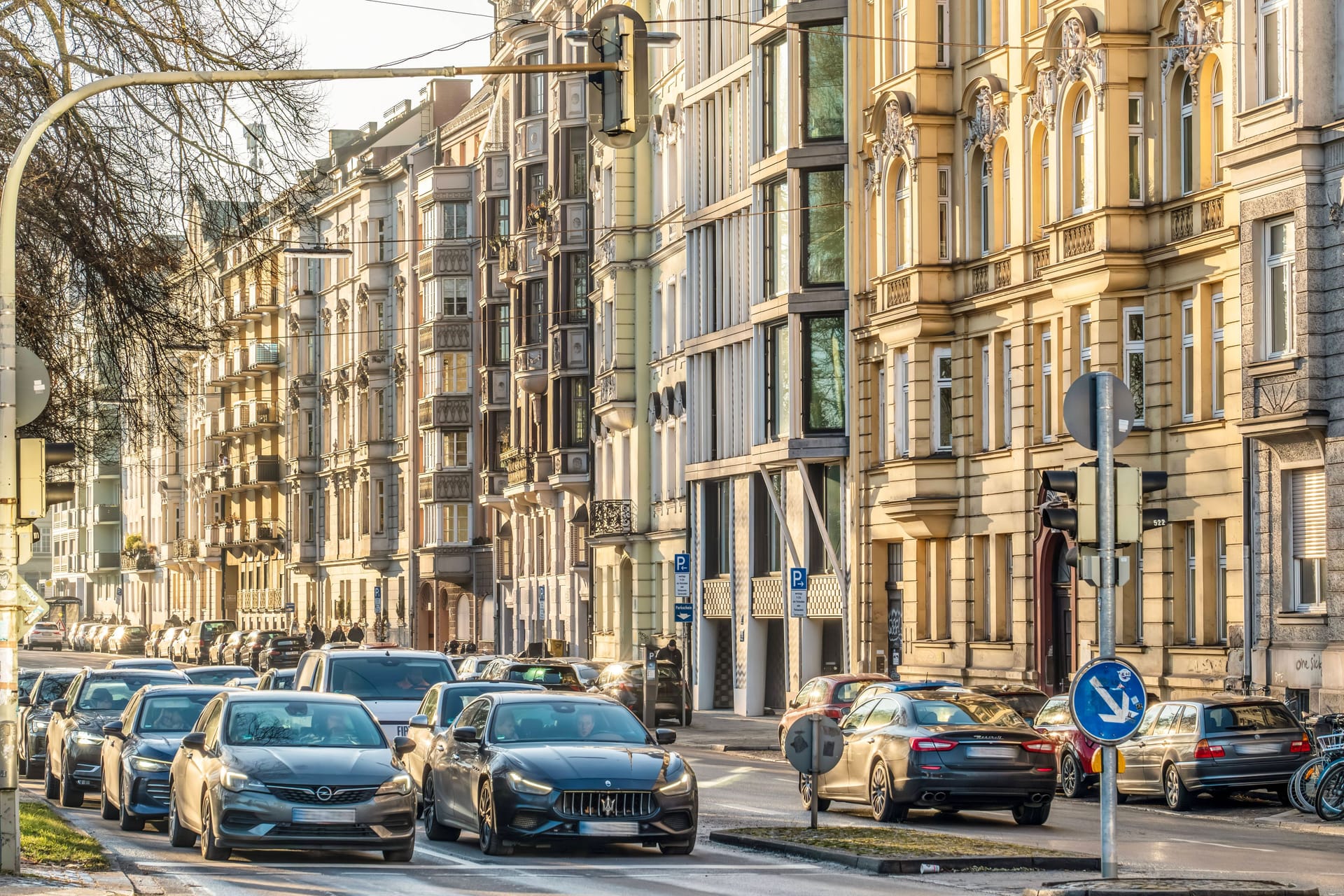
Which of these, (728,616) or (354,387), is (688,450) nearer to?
(728,616)

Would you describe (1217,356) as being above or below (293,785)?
above

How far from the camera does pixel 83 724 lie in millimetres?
28938

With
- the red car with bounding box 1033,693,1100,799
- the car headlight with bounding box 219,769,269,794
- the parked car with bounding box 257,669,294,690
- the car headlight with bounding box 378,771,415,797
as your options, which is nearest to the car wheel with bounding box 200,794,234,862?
the car headlight with bounding box 219,769,269,794

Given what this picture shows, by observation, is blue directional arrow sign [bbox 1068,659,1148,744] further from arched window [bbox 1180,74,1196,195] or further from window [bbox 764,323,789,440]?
window [bbox 764,323,789,440]

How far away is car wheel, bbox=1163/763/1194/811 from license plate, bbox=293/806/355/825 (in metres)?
12.8

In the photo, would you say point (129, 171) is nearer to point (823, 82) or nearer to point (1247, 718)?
point (1247, 718)

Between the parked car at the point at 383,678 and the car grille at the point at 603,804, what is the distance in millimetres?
8049

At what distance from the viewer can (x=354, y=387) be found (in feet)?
331

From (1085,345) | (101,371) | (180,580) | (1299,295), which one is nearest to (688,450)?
(1085,345)

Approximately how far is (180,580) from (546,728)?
117 meters

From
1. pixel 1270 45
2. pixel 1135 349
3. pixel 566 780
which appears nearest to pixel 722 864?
pixel 566 780

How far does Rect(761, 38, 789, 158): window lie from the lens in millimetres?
51906

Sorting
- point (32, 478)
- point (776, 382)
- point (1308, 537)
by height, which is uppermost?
point (776, 382)

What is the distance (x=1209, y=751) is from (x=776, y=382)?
2441 centimetres
